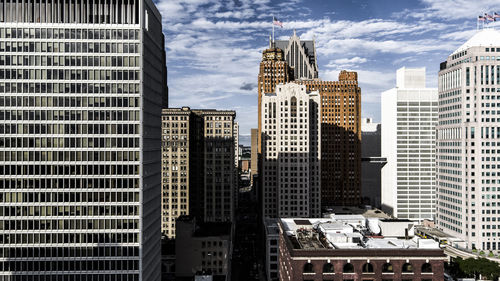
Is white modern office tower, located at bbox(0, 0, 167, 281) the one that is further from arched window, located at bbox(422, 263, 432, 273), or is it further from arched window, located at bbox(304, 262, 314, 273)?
arched window, located at bbox(422, 263, 432, 273)

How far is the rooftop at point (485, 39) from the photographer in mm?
192750

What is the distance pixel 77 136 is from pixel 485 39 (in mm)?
182413

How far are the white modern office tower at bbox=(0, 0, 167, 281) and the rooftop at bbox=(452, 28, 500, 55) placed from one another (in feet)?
523

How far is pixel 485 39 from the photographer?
19425 cm

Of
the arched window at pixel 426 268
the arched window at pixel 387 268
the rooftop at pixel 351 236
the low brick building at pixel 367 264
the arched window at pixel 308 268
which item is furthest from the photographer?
the rooftop at pixel 351 236

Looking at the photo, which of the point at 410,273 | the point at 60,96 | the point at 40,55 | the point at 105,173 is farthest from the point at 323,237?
the point at 40,55

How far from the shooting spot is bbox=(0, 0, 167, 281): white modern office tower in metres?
110

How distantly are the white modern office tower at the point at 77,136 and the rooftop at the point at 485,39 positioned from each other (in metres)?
159

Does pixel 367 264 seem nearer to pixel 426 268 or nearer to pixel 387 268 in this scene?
pixel 387 268

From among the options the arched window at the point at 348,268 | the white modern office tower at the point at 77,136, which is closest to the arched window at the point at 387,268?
the arched window at the point at 348,268

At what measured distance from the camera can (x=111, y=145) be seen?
110625 millimetres

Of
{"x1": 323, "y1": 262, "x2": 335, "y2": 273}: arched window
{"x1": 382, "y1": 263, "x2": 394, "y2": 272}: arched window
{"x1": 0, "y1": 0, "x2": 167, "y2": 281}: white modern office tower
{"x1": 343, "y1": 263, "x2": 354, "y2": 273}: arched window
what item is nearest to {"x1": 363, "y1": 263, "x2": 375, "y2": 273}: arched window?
{"x1": 382, "y1": 263, "x2": 394, "y2": 272}: arched window

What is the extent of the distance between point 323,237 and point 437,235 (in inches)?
4762

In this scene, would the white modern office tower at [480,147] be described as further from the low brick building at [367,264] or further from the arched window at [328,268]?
the arched window at [328,268]
